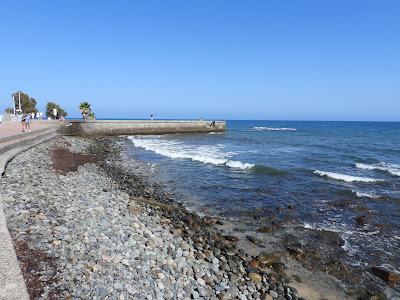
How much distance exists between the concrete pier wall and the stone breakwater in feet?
103

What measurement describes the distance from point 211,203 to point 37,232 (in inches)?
306

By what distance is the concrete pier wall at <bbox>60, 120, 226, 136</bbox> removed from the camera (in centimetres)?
4219

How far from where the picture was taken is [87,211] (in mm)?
8680

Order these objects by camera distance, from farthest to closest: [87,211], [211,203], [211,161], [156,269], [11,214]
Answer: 1. [211,161]
2. [211,203]
3. [87,211]
4. [11,214]
5. [156,269]

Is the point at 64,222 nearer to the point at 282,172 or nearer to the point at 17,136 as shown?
the point at 282,172

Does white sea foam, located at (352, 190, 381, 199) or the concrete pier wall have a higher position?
the concrete pier wall

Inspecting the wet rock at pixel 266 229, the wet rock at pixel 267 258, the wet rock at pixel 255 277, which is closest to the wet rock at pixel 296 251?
the wet rock at pixel 267 258

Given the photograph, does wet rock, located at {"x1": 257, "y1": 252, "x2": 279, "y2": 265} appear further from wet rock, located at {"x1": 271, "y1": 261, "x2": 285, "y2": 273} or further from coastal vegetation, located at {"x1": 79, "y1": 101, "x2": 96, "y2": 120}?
coastal vegetation, located at {"x1": 79, "y1": 101, "x2": 96, "y2": 120}

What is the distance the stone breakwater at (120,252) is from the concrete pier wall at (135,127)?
103ft

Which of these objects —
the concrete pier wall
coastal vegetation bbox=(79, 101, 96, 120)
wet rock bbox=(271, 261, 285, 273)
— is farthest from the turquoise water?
coastal vegetation bbox=(79, 101, 96, 120)

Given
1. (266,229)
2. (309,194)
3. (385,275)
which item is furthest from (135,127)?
(385,275)

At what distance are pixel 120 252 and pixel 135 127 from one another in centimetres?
4414

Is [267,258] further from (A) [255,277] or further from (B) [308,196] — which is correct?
(B) [308,196]

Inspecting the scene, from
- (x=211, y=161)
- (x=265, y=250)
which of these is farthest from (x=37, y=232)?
(x=211, y=161)
